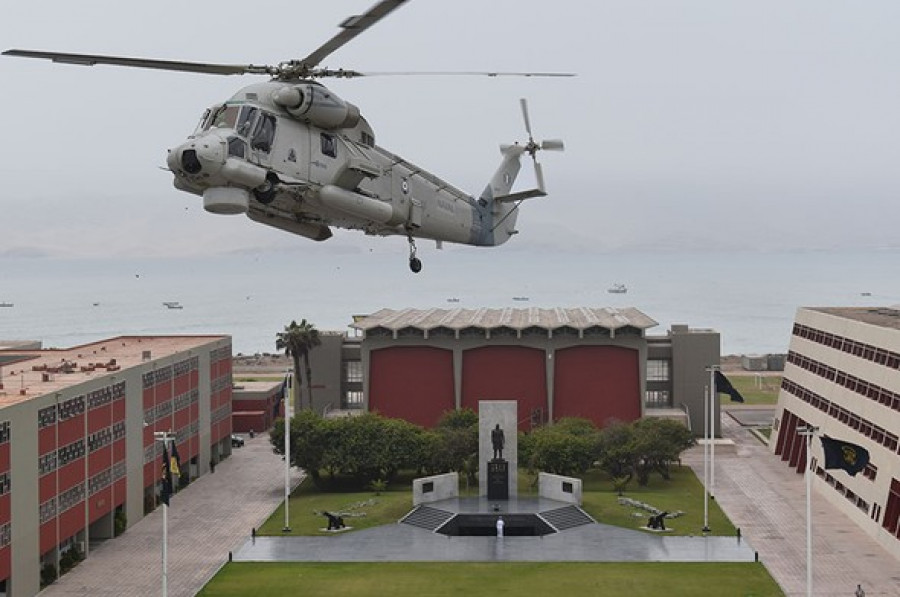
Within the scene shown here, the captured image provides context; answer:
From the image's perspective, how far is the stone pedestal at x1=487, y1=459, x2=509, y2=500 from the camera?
71812 millimetres

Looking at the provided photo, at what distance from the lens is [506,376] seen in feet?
322

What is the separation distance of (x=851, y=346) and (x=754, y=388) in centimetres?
6160

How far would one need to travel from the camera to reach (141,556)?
6131 centimetres

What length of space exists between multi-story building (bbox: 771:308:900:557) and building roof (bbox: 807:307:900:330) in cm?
7

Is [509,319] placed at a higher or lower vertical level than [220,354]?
higher

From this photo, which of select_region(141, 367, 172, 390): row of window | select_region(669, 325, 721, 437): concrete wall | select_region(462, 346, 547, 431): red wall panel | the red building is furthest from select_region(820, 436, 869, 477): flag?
select_region(669, 325, 721, 437): concrete wall

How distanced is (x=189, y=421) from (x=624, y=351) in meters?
37.3

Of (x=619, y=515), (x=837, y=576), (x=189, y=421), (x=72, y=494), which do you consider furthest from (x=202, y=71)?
(x=189, y=421)

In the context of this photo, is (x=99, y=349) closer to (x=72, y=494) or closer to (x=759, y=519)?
(x=72, y=494)

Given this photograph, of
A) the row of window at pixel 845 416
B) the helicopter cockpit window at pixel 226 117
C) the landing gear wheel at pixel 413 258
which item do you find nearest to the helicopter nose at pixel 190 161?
the helicopter cockpit window at pixel 226 117

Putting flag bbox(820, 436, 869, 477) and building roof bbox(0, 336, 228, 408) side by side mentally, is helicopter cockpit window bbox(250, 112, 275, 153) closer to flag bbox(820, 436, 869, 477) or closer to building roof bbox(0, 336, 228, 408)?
building roof bbox(0, 336, 228, 408)

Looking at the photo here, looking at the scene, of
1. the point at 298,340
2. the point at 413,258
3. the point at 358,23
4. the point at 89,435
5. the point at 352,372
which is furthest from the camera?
the point at 352,372

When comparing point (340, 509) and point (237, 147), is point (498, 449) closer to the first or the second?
point (340, 509)

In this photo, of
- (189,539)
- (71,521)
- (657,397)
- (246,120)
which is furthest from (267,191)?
(657,397)
